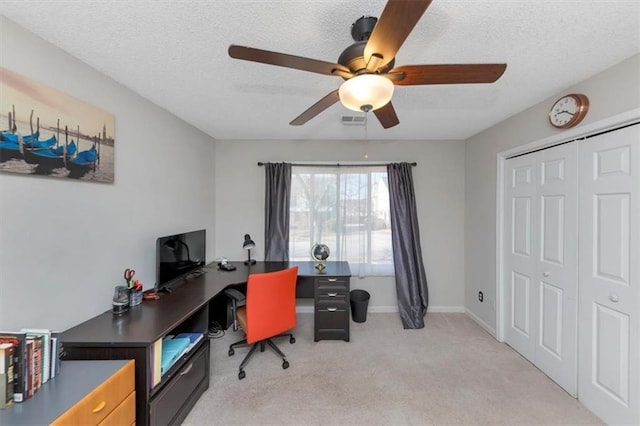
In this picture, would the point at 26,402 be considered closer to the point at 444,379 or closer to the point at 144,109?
the point at 144,109

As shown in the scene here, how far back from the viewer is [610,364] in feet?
5.67

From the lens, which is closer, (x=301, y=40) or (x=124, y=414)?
(x=124, y=414)

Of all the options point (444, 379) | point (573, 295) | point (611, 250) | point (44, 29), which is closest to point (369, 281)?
A: point (444, 379)

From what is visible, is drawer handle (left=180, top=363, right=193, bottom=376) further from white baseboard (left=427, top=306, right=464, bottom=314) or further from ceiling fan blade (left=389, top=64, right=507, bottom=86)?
white baseboard (left=427, top=306, right=464, bottom=314)

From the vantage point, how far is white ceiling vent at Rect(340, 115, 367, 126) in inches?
104

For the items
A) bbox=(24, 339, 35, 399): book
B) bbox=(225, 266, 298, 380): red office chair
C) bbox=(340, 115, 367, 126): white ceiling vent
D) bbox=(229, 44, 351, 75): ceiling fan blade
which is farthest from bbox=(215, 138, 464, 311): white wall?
bbox=(24, 339, 35, 399): book

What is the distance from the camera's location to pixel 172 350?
1.71 metres

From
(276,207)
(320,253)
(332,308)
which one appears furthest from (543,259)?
(276,207)

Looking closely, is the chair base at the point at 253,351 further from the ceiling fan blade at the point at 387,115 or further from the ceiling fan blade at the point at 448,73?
the ceiling fan blade at the point at 448,73

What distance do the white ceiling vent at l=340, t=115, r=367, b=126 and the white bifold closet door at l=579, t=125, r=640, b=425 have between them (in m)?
1.78

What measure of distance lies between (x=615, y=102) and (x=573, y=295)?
140cm

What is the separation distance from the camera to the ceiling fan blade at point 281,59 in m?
1.06

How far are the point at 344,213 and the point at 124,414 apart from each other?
2811 millimetres

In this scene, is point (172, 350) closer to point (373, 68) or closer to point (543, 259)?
point (373, 68)
